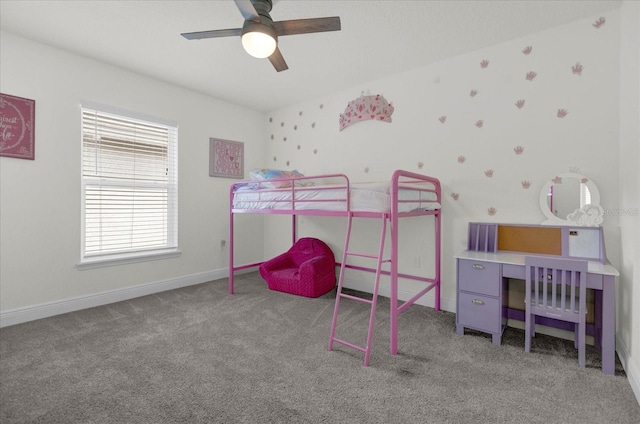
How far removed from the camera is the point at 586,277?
1900mm

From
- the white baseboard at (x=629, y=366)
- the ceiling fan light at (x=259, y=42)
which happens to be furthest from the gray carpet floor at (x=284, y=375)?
the ceiling fan light at (x=259, y=42)

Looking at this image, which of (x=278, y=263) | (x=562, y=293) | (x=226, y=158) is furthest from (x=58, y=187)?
(x=562, y=293)

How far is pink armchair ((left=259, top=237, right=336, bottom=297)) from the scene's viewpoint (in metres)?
3.29

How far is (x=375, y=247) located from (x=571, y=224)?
1.75m

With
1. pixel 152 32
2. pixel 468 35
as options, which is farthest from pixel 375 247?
pixel 152 32

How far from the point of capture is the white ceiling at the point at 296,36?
85.1 inches

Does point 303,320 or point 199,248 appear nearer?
point 303,320

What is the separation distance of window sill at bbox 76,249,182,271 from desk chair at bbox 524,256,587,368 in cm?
360

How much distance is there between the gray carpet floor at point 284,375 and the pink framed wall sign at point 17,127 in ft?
4.91

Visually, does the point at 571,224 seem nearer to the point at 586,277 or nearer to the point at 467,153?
the point at 586,277

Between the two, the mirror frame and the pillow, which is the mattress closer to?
the pillow

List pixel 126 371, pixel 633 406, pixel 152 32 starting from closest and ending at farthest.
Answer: pixel 633 406 → pixel 126 371 → pixel 152 32

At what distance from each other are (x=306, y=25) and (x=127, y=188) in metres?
2.69

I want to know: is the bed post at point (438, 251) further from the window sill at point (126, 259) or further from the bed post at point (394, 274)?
the window sill at point (126, 259)
